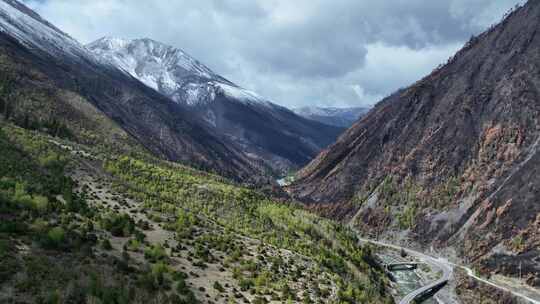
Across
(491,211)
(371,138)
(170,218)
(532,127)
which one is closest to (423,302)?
(491,211)

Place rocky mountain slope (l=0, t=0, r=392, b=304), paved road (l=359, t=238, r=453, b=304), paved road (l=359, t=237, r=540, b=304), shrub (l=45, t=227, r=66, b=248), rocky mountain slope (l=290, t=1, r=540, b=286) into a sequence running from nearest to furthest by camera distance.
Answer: rocky mountain slope (l=0, t=0, r=392, b=304), shrub (l=45, t=227, r=66, b=248), paved road (l=359, t=237, r=540, b=304), paved road (l=359, t=238, r=453, b=304), rocky mountain slope (l=290, t=1, r=540, b=286)

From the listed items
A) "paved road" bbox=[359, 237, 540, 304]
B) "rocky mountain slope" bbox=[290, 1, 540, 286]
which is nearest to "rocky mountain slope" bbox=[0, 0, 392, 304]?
"paved road" bbox=[359, 237, 540, 304]

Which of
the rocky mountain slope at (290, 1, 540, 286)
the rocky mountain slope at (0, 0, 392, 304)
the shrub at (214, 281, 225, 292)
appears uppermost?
the rocky mountain slope at (290, 1, 540, 286)

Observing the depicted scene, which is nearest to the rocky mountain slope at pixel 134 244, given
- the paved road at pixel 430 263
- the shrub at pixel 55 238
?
the shrub at pixel 55 238

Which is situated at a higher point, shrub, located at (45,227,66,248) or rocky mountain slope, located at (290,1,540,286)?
rocky mountain slope, located at (290,1,540,286)

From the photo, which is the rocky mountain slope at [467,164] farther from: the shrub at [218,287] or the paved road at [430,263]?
the shrub at [218,287]

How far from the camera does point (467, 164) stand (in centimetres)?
12912

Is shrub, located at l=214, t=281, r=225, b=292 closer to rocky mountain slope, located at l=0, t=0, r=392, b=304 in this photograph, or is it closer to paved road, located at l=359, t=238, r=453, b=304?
rocky mountain slope, located at l=0, t=0, r=392, b=304

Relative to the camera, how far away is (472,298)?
7738cm

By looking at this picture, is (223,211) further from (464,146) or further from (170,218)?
(464,146)

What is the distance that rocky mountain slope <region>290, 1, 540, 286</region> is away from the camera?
96.8m

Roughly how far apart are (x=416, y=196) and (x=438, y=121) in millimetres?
36499

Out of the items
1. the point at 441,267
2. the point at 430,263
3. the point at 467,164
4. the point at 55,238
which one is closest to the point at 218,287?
the point at 55,238

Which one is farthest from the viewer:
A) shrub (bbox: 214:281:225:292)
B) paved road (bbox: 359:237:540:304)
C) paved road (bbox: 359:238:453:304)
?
paved road (bbox: 359:238:453:304)
